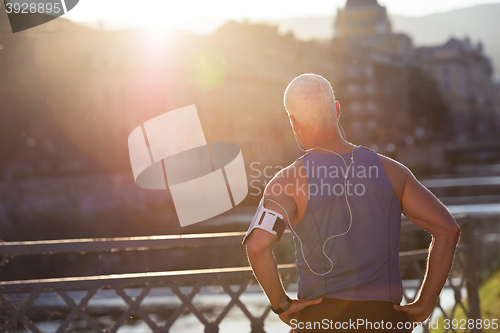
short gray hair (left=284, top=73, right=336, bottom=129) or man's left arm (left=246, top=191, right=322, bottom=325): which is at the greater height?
short gray hair (left=284, top=73, right=336, bottom=129)

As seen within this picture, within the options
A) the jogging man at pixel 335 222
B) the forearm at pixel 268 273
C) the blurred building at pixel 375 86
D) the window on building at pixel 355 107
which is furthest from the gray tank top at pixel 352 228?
the window on building at pixel 355 107

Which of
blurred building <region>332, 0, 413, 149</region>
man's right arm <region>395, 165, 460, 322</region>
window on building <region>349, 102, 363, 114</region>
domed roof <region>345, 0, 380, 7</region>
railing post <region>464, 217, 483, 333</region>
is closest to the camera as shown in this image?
man's right arm <region>395, 165, 460, 322</region>

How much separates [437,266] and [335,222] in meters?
A: 0.51

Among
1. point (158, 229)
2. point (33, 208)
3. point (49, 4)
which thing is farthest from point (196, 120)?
point (33, 208)

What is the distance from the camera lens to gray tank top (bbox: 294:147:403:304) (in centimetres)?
217

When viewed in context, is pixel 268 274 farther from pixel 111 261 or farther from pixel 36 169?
pixel 36 169

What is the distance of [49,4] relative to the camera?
17.5 ft

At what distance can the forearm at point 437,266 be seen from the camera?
91.0 inches

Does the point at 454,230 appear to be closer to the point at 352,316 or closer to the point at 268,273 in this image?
the point at 352,316

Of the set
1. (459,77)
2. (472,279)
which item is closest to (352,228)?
(472,279)

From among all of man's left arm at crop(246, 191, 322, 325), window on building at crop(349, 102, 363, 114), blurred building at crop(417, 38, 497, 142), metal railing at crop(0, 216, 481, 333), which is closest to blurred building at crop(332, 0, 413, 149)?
window on building at crop(349, 102, 363, 114)

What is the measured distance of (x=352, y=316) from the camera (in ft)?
7.24

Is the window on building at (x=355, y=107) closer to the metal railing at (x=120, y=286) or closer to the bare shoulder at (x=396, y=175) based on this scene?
the metal railing at (x=120, y=286)

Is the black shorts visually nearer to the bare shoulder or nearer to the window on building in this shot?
the bare shoulder
